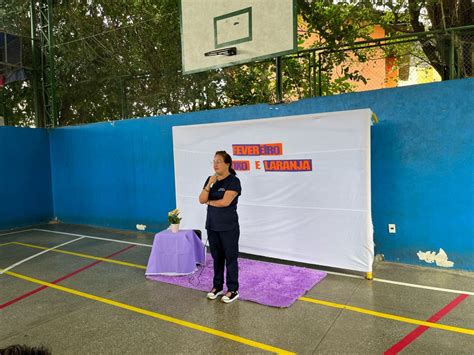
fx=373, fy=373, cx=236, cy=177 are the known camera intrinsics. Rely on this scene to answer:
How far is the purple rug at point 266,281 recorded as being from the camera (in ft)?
14.9

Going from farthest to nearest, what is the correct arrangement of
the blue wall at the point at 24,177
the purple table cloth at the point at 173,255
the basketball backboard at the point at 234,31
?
the blue wall at the point at 24,177
the basketball backboard at the point at 234,31
the purple table cloth at the point at 173,255

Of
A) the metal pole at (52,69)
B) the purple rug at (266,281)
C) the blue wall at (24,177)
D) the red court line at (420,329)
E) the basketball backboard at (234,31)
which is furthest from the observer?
the metal pole at (52,69)

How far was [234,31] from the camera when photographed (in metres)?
6.72

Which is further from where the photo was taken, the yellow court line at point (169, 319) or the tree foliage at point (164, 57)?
the tree foliage at point (164, 57)

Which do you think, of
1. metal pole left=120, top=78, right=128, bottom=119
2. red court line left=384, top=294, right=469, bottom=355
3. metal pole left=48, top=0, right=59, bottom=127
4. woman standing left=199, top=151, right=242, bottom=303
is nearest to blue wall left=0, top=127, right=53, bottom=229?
metal pole left=48, top=0, right=59, bottom=127

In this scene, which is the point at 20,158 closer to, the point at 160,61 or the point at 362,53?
the point at 160,61

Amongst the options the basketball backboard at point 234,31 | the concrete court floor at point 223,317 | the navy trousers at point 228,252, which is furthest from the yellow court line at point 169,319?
the basketball backboard at point 234,31

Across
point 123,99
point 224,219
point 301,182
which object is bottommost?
point 224,219

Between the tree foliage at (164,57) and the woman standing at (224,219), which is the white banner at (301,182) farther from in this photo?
the tree foliage at (164,57)

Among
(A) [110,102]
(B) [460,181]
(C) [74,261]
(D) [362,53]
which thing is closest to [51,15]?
(A) [110,102]

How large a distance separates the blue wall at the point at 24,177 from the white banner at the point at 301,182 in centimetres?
595

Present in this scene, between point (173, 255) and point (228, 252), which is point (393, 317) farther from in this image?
point (173, 255)

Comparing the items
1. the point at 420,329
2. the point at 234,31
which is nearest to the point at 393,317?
the point at 420,329

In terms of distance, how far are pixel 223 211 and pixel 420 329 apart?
2355mm
